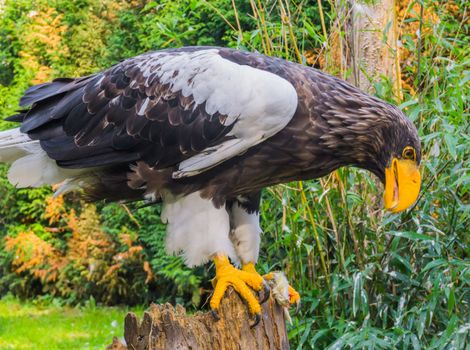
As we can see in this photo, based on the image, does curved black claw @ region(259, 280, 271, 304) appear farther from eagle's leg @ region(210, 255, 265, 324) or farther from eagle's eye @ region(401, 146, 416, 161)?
eagle's eye @ region(401, 146, 416, 161)

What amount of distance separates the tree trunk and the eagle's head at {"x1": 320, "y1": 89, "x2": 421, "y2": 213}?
2.50 feet

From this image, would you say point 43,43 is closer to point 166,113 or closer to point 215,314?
point 166,113

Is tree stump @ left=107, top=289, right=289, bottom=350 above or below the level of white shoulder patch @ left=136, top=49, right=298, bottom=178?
below

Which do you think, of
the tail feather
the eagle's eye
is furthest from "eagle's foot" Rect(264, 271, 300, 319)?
the tail feather

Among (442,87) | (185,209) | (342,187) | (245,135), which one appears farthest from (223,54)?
(442,87)

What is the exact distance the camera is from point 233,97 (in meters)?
2.94

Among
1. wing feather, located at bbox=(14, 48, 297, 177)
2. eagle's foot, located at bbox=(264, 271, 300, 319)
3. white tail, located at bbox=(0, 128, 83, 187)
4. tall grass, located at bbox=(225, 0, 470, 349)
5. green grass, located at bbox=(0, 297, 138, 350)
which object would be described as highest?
wing feather, located at bbox=(14, 48, 297, 177)

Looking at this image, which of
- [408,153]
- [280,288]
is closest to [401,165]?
[408,153]

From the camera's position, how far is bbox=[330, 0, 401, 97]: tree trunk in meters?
4.02

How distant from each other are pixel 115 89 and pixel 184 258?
0.71 metres

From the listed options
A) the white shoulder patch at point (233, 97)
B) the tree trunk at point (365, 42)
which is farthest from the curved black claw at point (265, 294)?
the tree trunk at point (365, 42)

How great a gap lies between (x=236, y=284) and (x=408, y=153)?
80 centimetres

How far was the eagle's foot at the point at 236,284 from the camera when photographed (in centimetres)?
295

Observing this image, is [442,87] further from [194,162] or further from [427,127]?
[194,162]
